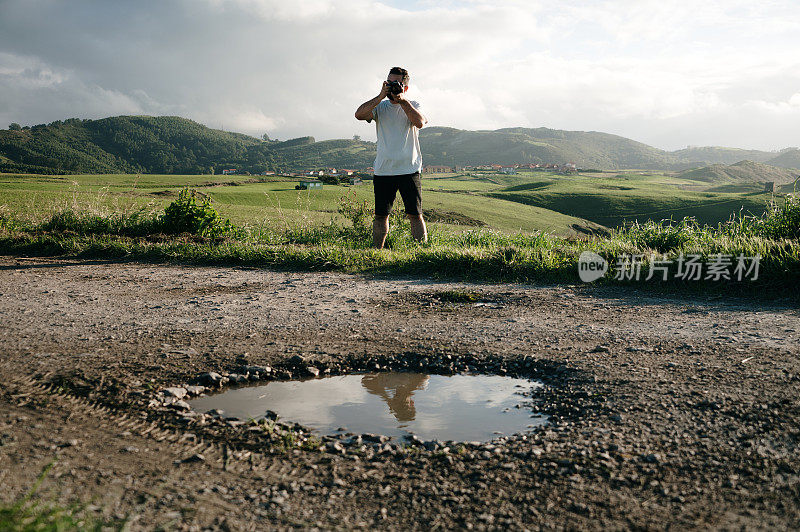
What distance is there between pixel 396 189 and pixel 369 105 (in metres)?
1.16

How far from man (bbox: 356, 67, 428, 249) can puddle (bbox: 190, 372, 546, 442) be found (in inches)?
171

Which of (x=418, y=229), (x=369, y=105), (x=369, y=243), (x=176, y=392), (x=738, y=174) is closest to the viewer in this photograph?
(x=176, y=392)

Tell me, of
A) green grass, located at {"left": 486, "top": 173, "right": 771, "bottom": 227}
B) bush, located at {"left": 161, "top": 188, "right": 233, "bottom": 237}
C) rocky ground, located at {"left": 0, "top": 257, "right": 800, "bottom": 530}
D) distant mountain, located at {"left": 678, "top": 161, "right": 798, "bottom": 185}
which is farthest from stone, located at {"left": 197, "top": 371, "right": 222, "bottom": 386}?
distant mountain, located at {"left": 678, "top": 161, "right": 798, "bottom": 185}

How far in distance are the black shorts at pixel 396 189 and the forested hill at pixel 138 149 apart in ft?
434

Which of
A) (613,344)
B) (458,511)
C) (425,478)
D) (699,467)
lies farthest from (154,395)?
(613,344)

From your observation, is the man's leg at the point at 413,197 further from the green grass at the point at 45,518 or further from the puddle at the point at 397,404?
the green grass at the point at 45,518

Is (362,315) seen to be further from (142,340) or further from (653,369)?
(653,369)

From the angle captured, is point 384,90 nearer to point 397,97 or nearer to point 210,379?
point 397,97

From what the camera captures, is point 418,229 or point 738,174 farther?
point 738,174

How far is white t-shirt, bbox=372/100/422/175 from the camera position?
7.73 metres

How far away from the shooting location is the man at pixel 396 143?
24.8ft

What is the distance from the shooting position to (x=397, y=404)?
3.33 meters

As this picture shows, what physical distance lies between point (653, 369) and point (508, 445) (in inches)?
53.8

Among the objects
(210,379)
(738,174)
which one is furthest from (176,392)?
(738,174)
